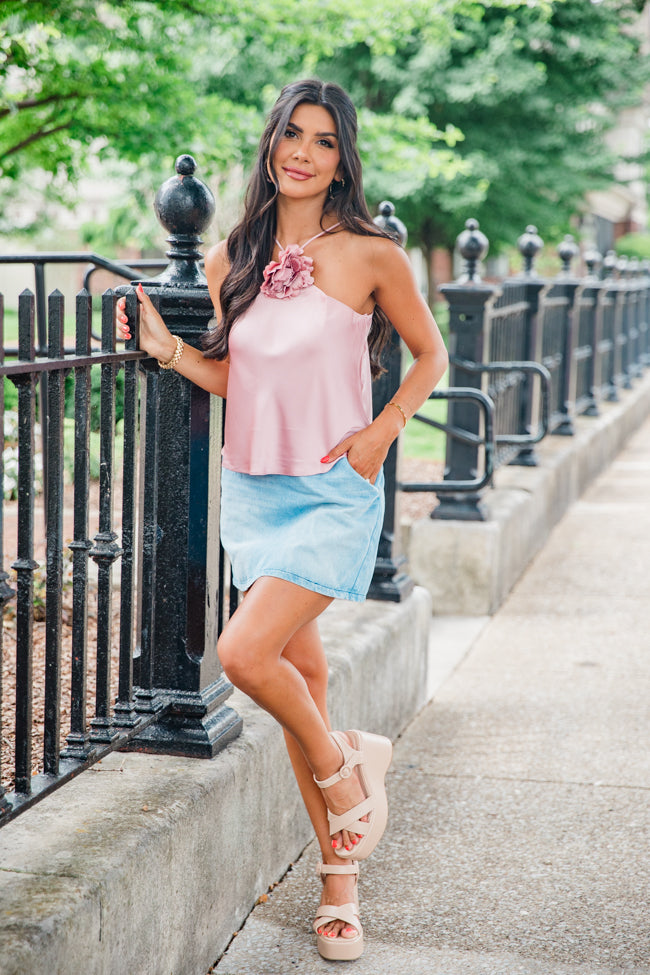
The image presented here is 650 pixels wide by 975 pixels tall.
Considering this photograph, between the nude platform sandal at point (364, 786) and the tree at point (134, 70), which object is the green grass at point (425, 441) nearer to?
the tree at point (134, 70)

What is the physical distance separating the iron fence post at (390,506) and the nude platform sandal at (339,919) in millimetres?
1686

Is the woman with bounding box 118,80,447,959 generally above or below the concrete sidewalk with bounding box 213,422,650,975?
above

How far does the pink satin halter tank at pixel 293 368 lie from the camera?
264 cm

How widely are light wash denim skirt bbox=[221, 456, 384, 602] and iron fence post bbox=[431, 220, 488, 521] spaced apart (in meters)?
3.46

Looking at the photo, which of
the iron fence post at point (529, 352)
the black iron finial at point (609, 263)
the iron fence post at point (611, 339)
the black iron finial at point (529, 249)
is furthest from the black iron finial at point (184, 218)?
the black iron finial at point (609, 263)

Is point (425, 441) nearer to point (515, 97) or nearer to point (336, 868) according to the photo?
point (336, 868)

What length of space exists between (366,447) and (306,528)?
23 centimetres

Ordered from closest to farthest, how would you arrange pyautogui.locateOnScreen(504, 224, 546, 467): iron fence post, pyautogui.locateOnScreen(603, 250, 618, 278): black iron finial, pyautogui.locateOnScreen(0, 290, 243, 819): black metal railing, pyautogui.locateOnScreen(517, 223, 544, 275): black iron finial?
pyautogui.locateOnScreen(0, 290, 243, 819): black metal railing < pyautogui.locateOnScreen(504, 224, 546, 467): iron fence post < pyautogui.locateOnScreen(517, 223, 544, 275): black iron finial < pyautogui.locateOnScreen(603, 250, 618, 278): black iron finial

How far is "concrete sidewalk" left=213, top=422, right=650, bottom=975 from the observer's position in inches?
110

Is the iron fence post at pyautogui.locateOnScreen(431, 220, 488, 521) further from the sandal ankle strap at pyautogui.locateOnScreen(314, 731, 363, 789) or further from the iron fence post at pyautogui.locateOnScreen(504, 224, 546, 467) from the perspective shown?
Answer: the sandal ankle strap at pyautogui.locateOnScreen(314, 731, 363, 789)

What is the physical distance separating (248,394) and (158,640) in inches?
26.8

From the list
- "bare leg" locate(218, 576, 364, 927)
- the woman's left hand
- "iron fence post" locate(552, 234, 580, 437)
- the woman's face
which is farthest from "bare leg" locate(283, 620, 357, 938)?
"iron fence post" locate(552, 234, 580, 437)

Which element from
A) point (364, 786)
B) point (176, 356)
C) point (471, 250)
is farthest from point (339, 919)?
point (471, 250)

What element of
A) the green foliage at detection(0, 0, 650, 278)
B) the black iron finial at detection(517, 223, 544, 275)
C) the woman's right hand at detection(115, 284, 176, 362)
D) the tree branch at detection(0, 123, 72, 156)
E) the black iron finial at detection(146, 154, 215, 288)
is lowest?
the woman's right hand at detection(115, 284, 176, 362)
